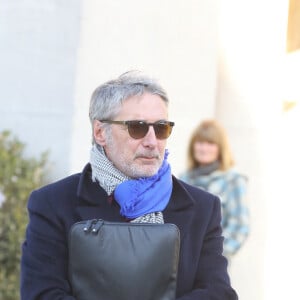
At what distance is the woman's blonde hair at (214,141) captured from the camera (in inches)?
243

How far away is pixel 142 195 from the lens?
3.10 metres

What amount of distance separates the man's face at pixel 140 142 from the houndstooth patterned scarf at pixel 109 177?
0.09ft

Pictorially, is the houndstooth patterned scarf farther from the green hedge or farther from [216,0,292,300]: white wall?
[216,0,292,300]: white wall

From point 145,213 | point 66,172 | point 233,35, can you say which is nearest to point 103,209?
point 145,213

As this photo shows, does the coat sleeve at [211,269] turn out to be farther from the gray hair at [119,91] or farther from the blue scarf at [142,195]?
the gray hair at [119,91]

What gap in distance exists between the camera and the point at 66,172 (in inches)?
265

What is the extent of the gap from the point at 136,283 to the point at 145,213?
A: 27 cm

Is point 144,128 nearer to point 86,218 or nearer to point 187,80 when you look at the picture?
point 86,218

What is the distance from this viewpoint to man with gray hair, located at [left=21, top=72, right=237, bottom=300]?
10.0ft

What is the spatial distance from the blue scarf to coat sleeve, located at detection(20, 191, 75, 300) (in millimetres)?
234

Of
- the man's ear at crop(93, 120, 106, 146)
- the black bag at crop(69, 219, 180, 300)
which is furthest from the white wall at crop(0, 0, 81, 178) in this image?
the black bag at crop(69, 219, 180, 300)

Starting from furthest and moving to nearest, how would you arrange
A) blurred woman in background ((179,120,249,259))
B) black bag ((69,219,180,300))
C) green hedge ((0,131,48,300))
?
green hedge ((0,131,48,300)) → blurred woman in background ((179,120,249,259)) → black bag ((69,219,180,300))

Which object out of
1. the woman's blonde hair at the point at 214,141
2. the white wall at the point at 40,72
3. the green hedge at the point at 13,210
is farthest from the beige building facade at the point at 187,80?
the woman's blonde hair at the point at 214,141

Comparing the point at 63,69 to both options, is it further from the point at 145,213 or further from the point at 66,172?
the point at 145,213
